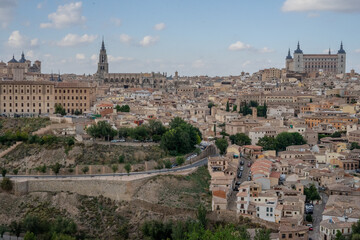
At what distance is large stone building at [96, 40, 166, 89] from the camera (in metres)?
90.9

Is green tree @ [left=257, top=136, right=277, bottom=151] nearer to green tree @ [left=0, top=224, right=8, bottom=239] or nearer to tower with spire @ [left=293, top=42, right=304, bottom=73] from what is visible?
green tree @ [left=0, top=224, right=8, bottom=239]

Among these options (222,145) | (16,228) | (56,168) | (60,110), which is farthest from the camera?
(60,110)

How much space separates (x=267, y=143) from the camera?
4291cm

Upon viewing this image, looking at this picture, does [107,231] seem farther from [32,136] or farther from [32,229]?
[32,136]

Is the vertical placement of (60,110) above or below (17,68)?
below

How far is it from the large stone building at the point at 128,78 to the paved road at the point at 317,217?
197 ft

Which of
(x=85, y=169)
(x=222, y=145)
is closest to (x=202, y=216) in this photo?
(x=85, y=169)

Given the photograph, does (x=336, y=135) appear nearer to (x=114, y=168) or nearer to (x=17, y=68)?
(x=114, y=168)

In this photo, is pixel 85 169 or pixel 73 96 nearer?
pixel 85 169

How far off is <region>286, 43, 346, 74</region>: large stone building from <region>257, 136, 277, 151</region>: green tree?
199 ft

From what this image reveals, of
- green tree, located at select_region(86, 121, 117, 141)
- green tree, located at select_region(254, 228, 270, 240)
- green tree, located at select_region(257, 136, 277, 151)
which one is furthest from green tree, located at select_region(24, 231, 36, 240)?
green tree, located at select_region(257, 136, 277, 151)

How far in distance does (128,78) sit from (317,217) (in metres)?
66.1

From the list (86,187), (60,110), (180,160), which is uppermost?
(60,110)

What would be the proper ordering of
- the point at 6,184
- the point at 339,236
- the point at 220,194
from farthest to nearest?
the point at 6,184 → the point at 220,194 → the point at 339,236
